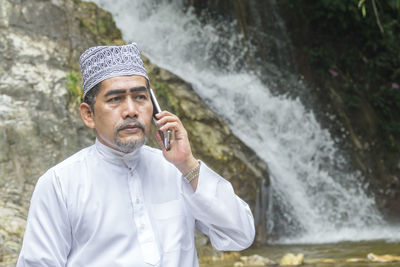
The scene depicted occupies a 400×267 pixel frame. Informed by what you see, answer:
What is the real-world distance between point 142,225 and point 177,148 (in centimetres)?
35

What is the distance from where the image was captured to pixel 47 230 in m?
2.36

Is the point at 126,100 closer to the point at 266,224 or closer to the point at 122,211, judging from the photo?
the point at 122,211

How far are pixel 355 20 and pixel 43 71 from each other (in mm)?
6929

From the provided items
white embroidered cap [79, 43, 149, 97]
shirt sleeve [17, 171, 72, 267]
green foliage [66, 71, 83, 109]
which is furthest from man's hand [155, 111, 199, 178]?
green foliage [66, 71, 83, 109]

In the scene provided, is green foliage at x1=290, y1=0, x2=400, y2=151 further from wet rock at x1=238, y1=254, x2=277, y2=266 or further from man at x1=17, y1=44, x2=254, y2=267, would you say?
man at x1=17, y1=44, x2=254, y2=267

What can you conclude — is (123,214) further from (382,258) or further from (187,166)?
(382,258)

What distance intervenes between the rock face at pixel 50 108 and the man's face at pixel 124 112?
3.17 metres

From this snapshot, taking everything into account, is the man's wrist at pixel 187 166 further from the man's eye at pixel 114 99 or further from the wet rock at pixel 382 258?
the wet rock at pixel 382 258

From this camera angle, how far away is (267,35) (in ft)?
37.8

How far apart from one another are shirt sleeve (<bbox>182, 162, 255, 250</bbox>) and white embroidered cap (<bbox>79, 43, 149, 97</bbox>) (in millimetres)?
516

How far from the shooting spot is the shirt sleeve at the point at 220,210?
2504 millimetres

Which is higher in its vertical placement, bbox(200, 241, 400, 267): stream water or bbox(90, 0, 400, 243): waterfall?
bbox(90, 0, 400, 243): waterfall

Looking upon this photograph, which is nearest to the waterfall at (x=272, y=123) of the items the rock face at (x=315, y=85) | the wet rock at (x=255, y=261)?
the rock face at (x=315, y=85)

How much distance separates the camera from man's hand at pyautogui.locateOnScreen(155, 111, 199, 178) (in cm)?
257
